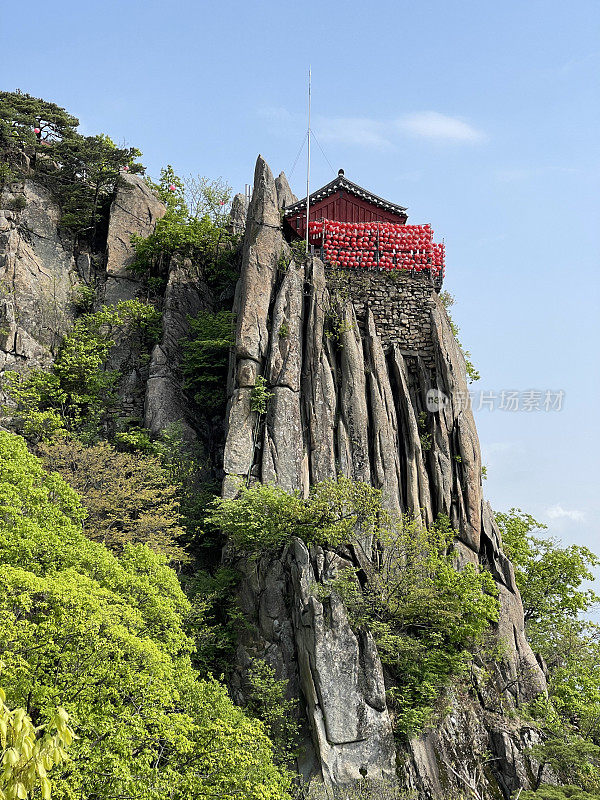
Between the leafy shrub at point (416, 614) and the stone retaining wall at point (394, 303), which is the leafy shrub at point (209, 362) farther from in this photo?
the leafy shrub at point (416, 614)

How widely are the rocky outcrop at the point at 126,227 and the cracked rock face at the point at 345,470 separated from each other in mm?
7613

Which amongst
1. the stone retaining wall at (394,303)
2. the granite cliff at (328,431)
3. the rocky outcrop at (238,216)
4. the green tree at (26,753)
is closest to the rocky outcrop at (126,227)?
the granite cliff at (328,431)

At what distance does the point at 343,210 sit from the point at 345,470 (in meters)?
13.1

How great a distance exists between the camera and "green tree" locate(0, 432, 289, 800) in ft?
53.4

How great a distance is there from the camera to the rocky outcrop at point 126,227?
36094 millimetres

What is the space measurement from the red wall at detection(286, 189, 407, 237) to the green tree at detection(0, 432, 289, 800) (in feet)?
61.2

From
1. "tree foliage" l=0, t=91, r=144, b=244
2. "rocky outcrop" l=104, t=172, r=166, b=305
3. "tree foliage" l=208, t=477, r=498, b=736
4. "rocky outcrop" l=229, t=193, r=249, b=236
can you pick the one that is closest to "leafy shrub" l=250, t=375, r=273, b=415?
"tree foliage" l=208, t=477, r=498, b=736

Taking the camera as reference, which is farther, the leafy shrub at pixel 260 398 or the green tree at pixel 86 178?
the green tree at pixel 86 178

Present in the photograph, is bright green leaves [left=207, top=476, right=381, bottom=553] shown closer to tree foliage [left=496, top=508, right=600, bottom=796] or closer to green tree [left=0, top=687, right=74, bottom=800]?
tree foliage [left=496, top=508, right=600, bottom=796]

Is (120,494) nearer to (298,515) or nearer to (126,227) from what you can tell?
(298,515)

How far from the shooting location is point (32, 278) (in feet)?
112

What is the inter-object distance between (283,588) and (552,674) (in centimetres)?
1244

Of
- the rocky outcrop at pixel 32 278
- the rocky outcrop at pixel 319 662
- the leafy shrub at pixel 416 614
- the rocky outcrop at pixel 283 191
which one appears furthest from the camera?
the rocky outcrop at pixel 283 191

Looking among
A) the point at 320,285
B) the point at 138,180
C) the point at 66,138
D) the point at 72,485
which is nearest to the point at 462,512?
the point at 320,285
